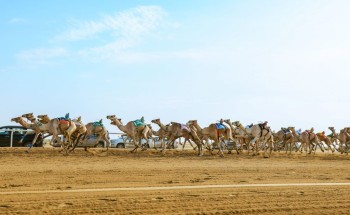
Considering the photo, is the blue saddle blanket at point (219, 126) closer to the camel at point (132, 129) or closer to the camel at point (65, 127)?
the camel at point (132, 129)

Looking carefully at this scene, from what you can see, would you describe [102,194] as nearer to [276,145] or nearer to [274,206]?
[274,206]

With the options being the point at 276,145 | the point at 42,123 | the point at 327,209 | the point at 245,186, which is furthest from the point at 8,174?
the point at 276,145

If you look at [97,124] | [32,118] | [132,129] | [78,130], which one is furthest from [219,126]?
[32,118]

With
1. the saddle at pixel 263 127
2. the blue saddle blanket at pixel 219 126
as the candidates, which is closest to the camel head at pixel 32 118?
the blue saddle blanket at pixel 219 126

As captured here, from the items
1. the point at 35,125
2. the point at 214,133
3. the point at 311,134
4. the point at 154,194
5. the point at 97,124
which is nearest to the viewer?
the point at 154,194

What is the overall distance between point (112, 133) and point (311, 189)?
29.6 meters

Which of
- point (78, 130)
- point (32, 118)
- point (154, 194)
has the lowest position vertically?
point (154, 194)

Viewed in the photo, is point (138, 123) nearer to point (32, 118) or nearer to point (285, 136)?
point (32, 118)

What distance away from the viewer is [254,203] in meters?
9.18

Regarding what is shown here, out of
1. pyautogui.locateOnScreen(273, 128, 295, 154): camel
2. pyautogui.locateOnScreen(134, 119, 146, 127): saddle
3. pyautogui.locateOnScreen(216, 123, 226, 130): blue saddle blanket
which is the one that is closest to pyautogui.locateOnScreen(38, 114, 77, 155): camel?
pyautogui.locateOnScreen(134, 119, 146, 127): saddle

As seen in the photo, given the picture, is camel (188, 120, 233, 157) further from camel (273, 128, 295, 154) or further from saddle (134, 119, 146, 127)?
camel (273, 128, 295, 154)

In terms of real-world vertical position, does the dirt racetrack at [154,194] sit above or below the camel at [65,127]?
below

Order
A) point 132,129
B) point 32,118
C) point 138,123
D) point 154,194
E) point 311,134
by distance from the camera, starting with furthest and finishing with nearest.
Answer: point 311,134, point 138,123, point 132,129, point 32,118, point 154,194

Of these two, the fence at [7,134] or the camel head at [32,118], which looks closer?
the camel head at [32,118]
